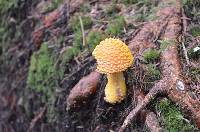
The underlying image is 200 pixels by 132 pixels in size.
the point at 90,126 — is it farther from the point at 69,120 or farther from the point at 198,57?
the point at 198,57

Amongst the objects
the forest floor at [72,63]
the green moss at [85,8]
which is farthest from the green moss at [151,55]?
the green moss at [85,8]

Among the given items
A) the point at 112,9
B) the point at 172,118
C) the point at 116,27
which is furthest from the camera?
the point at 112,9

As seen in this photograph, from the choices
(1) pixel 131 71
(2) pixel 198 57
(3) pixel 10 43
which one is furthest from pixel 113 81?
(3) pixel 10 43

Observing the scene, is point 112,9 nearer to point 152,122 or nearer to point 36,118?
point 36,118

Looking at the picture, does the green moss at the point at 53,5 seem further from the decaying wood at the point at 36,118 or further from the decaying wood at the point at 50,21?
the decaying wood at the point at 36,118

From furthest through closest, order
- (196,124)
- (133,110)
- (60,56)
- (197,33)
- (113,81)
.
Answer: (60,56)
(197,33)
(113,81)
(133,110)
(196,124)

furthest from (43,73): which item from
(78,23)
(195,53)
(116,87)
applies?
(195,53)

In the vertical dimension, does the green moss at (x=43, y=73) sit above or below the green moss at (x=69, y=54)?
below
